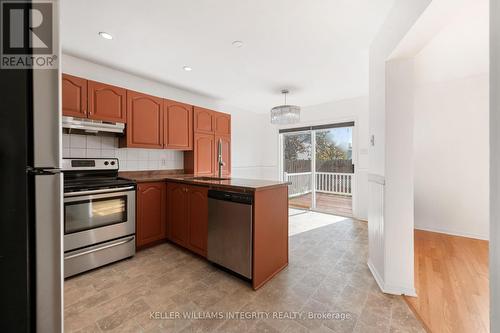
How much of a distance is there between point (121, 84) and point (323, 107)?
150 inches

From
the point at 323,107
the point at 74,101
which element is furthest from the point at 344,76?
the point at 74,101

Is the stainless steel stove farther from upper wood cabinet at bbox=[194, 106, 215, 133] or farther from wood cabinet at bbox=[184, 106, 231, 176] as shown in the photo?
upper wood cabinet at bbox=[194, 106, 215, 133]

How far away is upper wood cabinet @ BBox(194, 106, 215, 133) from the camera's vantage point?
11.5 ft

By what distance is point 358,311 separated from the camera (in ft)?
5.19

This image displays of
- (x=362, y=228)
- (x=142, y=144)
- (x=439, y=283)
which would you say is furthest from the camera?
(x=362, y=228)

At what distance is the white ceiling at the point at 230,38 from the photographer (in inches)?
67.9

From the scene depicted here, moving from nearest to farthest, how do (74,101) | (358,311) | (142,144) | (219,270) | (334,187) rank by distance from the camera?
1. (358,311)
2. (219,270)
3. (74,101)
4. (142,144)
5. (334,187)

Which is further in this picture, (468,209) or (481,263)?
(468,209)

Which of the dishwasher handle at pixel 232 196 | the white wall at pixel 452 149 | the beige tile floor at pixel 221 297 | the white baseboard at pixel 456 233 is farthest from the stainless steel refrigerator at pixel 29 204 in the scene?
the white baseboard at pixel 456 233

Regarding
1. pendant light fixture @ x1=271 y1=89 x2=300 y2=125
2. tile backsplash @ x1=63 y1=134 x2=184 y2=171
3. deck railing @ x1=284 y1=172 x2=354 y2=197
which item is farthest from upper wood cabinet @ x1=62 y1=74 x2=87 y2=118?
deck railing @ x1=284 y1=172 x2=354 y2=197

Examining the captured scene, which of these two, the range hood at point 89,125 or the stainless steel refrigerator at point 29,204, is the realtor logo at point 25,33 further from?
the range hood at point 89,125

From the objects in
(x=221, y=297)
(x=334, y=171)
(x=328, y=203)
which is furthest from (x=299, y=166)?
(x=221, y=297)

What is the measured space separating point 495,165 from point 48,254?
1.50 m

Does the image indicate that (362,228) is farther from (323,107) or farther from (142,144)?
(142,144)
